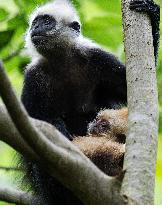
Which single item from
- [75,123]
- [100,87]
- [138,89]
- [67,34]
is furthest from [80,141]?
[67,34]

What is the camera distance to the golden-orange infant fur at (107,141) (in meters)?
4.35

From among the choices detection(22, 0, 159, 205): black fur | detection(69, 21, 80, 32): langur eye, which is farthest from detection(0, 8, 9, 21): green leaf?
detection(69, 21, 80, 32): langur eye

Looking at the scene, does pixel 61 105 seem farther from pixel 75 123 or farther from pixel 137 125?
pixel 137 125

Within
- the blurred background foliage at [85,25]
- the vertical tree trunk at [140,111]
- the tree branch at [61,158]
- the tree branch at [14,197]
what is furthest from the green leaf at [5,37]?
the tree branch at [61,158]

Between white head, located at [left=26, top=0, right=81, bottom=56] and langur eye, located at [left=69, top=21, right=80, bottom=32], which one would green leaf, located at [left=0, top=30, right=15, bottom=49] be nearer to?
white head, located at [left=26, top=0, right=81, bottom=56]

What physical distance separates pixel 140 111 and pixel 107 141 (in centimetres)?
166

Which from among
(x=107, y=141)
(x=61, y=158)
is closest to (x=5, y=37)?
(x=107, y=141)

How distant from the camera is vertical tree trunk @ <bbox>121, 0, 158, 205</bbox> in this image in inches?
102

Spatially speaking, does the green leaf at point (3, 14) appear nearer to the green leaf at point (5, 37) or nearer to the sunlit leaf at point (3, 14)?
the sunlit leaf at point (3, 14)

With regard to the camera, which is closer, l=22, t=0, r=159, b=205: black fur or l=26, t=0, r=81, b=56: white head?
l=22, t=0, r=159, b=205: black fur

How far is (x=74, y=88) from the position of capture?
5.62 metres

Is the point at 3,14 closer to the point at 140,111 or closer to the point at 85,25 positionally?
the point at 85,25

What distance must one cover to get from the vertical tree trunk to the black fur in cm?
186

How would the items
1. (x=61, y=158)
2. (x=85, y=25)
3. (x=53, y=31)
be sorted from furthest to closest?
(x=53, y=31), (x=85, y=25), (x=61, y=158)
